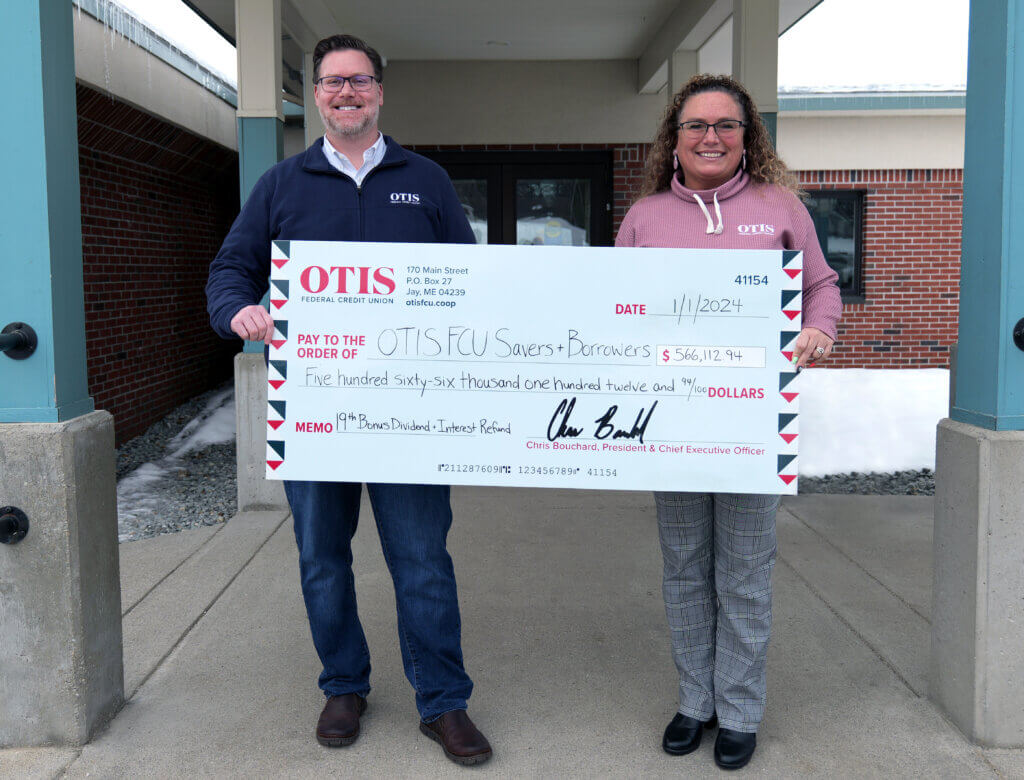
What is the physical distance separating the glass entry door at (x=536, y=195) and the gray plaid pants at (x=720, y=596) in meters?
Answer: 6.41

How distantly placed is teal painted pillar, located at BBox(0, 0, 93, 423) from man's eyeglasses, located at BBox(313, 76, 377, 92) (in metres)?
0.84

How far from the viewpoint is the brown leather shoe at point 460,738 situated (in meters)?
2.78

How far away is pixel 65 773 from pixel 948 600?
277cm

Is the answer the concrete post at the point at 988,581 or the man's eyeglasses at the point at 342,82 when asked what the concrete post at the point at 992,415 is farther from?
the man's eyeglasses at the point at 342,82

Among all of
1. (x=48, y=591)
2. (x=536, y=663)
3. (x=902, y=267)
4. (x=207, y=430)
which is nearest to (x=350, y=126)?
(x=48, y=591)

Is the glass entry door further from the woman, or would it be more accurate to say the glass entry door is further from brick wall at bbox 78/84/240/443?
the woman

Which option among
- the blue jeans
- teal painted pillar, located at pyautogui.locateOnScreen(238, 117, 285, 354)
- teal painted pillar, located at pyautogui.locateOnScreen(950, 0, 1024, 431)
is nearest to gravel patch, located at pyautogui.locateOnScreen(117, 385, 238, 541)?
teal painted pillar, located at pyautogui.locateOnScreen(238, 117, 285, 354)

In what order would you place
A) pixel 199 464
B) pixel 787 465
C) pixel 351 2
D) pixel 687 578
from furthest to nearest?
pixel 199 464, pixel 351 2, pixel 687 578, pixel 787 465

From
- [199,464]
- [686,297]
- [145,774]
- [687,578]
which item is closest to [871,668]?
[687,578]

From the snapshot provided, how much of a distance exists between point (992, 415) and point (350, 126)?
2.12 metres

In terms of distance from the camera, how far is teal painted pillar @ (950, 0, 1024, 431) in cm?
270

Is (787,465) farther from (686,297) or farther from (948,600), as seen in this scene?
(948,600)

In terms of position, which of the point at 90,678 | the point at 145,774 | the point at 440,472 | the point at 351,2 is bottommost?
the point at 145,774

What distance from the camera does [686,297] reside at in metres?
2.71
